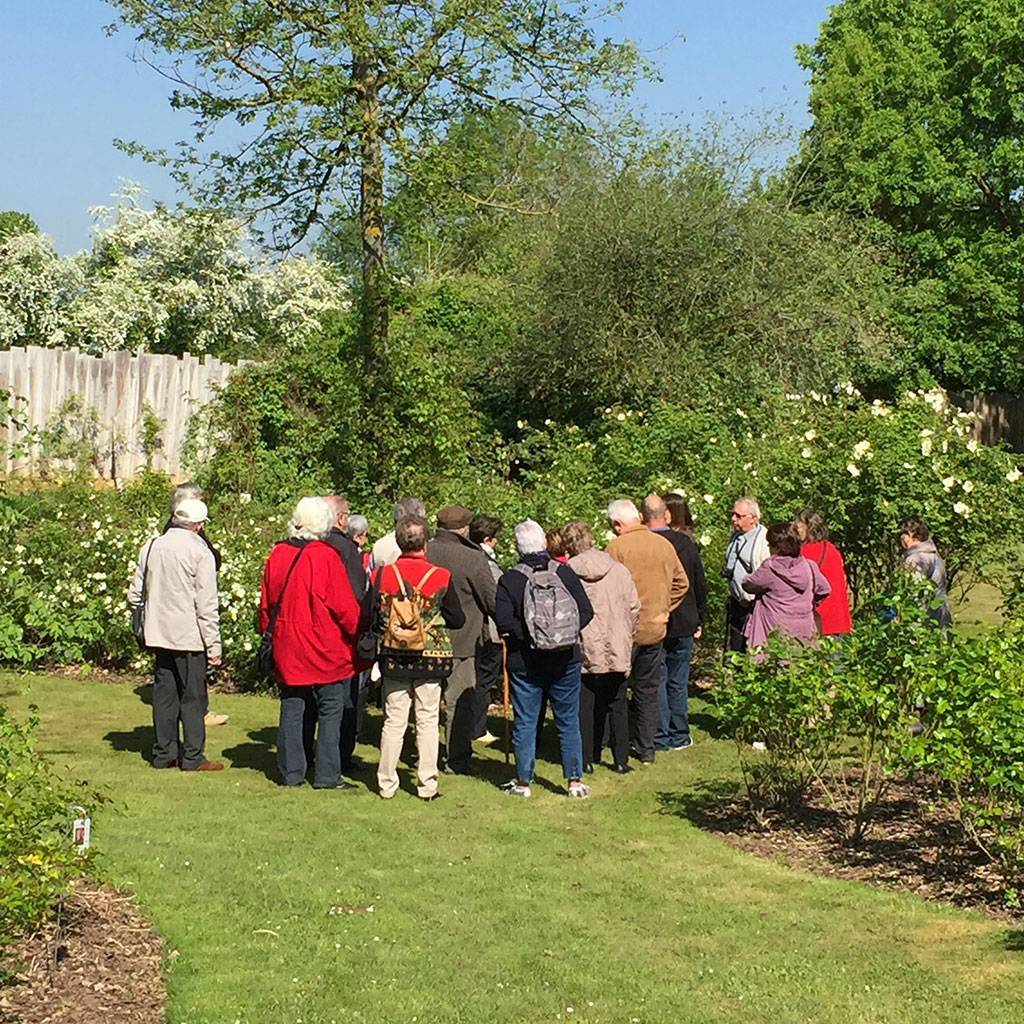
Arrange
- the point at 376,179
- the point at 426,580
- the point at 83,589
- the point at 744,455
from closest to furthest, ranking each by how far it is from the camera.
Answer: the point at 426,580 < the point at 83,589 < the point at 744,455 < the point at 376,179

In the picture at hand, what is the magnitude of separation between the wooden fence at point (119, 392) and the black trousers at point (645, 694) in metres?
11.0

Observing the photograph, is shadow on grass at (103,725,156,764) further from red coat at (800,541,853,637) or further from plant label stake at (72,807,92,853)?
red coat at (800,541,853,637)

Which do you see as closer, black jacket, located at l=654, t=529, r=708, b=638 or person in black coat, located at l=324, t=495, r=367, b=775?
person in black coat, located at l=324, t=495, r=367, b=775

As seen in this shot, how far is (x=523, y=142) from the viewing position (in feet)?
71.6

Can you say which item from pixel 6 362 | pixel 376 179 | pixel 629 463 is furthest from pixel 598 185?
pixel 6 362

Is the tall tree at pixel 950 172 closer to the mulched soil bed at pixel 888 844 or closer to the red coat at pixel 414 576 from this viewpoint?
the mulched soil bed at pixel 888 844

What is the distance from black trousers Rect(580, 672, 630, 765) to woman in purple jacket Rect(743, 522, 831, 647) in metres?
1.07

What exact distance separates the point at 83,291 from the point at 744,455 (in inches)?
780

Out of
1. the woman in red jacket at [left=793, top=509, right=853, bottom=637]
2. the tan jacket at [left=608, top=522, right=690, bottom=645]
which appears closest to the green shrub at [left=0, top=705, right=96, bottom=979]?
the tan jacket at [left=608, top=522, right=690, bottom=645]

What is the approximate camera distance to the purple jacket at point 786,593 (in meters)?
10.5

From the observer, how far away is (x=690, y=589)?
10.9m

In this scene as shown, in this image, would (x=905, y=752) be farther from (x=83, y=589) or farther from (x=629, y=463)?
(x=629, y=463)

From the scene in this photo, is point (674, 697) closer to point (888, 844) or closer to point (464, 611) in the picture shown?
point (464, 611)

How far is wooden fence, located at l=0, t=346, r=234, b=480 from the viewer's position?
20.2m
